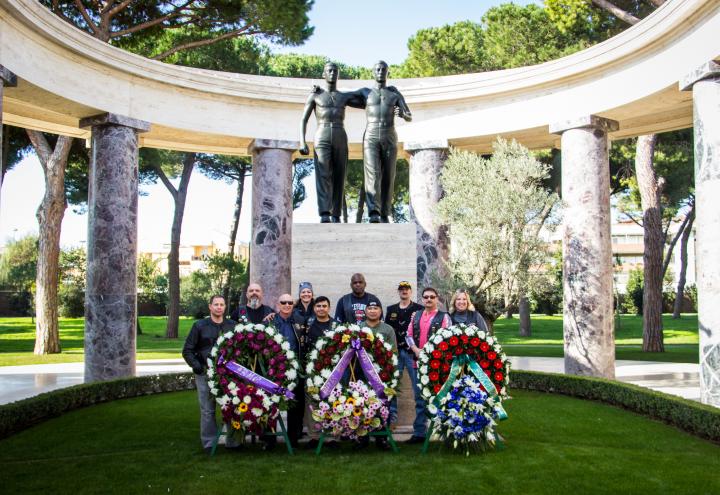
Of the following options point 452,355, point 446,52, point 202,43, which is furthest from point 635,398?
point 446,52

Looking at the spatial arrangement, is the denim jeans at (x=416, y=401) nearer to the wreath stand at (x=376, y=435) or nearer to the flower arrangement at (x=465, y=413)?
the wreath stand at (x=376, y=435)

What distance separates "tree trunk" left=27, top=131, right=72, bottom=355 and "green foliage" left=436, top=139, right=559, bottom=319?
1409 centimetres

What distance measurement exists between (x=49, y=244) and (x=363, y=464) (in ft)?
60.7

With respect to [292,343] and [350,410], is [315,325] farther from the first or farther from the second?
[350,410]

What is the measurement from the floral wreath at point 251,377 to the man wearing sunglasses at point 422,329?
180cm

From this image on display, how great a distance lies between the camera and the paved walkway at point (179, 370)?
46.4ft

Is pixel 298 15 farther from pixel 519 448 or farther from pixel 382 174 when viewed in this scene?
pixel 519 448

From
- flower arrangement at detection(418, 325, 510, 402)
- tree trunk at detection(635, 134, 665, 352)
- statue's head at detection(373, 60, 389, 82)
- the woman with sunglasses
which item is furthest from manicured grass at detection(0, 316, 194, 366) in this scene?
tree trunk at detection(635, 134, 665, 352)

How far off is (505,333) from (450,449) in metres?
27.4

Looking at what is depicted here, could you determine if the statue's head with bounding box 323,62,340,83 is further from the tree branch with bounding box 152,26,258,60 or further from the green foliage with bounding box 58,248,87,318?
the green foliage with bounding box 58,248,87,318

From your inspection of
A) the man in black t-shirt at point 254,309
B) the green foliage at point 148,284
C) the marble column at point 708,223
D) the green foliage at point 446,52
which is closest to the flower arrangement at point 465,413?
the man in black t-shirt at point 254,309

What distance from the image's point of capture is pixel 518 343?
95.1 ft

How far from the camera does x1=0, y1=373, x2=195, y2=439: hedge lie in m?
10.2

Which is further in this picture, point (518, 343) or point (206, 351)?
point (518, 343)
